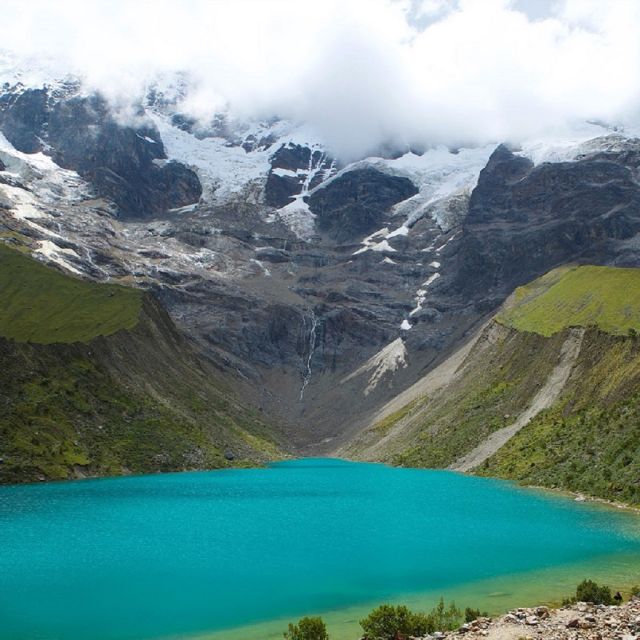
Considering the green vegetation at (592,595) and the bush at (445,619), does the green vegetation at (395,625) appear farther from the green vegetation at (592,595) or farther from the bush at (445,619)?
the green vegetation at (592,595)

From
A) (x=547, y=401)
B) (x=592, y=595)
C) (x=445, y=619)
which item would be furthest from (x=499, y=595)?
(x=547, y=401)

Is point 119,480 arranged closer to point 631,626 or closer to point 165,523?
point 165,523

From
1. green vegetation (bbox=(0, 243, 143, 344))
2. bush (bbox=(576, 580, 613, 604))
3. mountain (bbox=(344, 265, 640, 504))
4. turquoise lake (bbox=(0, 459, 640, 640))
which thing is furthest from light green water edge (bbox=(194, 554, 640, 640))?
green vegetation (bbox=(0, 243, 143, 344))

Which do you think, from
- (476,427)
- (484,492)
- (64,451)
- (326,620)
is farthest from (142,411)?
(326,620)

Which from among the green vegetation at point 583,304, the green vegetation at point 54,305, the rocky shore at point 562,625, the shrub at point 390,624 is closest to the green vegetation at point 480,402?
the green vegetation at point 583,304

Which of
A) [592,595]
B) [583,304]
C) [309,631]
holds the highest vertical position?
[583,304]

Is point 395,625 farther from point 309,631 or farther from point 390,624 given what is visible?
point 309,631

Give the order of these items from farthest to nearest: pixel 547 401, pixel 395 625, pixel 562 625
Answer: pixel 547 401 < pixel 562 625 < pixel 395 625
